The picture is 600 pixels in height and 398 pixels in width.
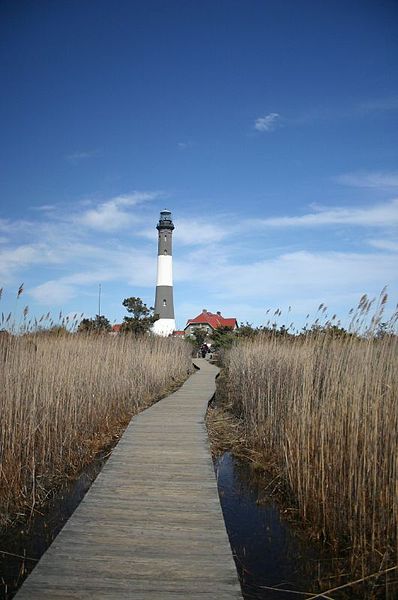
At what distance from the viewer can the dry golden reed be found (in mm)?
4094

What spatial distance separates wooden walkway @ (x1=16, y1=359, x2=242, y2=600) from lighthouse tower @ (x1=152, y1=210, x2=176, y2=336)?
31.1m

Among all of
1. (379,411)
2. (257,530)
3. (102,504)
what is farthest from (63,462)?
(379,411)

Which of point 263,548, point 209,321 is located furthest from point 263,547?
point 209,321

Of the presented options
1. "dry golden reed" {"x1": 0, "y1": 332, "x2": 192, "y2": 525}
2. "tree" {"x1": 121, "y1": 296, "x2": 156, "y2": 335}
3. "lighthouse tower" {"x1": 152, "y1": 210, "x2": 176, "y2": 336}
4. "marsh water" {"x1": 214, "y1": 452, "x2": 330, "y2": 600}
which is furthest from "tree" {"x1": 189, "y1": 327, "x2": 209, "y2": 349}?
"marsh water" {"x1": 214, "y1": 452, "x2": 330, "y2": 600}

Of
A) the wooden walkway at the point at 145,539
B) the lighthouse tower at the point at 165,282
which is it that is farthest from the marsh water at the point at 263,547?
the lighthouse tower at the point at 165,282

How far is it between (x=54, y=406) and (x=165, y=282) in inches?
1254

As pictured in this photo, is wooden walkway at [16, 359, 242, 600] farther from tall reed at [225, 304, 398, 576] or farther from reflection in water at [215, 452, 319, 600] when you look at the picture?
tall reed at [225, 304, 398, 576]

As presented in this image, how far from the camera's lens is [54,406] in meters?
5.04

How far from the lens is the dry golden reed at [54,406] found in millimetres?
4094

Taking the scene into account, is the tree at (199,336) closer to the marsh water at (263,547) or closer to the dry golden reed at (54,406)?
the dry golden reed at (54,406)

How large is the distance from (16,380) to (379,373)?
3.65 metres

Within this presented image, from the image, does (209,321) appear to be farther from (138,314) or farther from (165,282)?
(138,314)

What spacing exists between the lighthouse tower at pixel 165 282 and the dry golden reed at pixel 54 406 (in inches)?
1077

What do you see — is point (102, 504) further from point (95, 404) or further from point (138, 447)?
point (95, 404)
